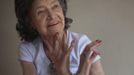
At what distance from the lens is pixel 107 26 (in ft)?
5.25

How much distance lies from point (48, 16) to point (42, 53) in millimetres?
A: 187

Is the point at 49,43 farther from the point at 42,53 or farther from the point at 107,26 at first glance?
the point at 107,26

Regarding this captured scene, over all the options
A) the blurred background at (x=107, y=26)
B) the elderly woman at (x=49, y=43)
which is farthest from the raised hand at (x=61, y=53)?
the blurred background at (x=107, y=26)

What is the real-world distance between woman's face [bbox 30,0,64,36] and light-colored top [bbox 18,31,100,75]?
10cm

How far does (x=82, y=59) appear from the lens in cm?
111

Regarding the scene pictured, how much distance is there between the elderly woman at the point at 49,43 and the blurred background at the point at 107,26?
0.94ft

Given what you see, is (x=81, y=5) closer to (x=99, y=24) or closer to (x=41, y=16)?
(x=99, y=24)

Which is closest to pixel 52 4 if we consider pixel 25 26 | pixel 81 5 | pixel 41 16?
pixel 41 16

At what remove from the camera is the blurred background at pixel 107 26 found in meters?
1.59

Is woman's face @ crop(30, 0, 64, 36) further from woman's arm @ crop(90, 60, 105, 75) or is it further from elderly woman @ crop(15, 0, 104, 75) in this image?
woman's arm @ crop(90, 60, 105, 75)

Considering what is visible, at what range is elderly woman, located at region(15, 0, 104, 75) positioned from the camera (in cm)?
112

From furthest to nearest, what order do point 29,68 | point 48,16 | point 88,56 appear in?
point 29,68
point 48,16
point 88,56

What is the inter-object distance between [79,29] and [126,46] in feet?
0.90

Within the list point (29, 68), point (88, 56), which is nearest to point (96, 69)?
point (88, 56)
